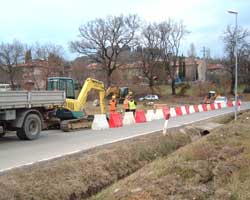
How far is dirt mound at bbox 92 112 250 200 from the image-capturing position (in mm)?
7664

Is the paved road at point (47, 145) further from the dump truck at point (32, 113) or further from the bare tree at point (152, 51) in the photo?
the bare tree at point (152, 51)

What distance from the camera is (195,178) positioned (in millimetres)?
8836

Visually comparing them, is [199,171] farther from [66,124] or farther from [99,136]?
[66,124]

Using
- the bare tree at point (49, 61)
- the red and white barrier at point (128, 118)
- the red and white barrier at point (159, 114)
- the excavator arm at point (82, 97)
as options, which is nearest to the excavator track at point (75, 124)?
the excavator arm at point (82, 97)

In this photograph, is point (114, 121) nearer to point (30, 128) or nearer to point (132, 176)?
point (30, 128)

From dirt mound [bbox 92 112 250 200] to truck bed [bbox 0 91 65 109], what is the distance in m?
6.85

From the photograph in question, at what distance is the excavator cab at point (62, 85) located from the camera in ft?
75.5

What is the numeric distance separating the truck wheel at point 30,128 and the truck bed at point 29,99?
0.49 metres

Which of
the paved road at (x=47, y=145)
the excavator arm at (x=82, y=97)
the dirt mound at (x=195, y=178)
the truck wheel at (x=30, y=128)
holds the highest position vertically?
the excavator arm at (x=82, y=97)

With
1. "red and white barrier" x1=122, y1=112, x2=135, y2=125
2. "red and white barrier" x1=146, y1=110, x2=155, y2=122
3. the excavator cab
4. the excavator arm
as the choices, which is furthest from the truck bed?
"red and white barrier" x1=146, y1=110, x2=155, y2=122

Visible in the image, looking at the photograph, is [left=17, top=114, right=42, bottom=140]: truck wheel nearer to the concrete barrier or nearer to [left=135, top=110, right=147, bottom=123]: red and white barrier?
the concrete barrier

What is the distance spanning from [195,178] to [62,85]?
596 inches

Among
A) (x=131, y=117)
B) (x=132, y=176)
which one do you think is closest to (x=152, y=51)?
(x=131, y=117)

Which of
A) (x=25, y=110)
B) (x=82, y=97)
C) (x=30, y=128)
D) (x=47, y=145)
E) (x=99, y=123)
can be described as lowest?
(x=47, y=145)
